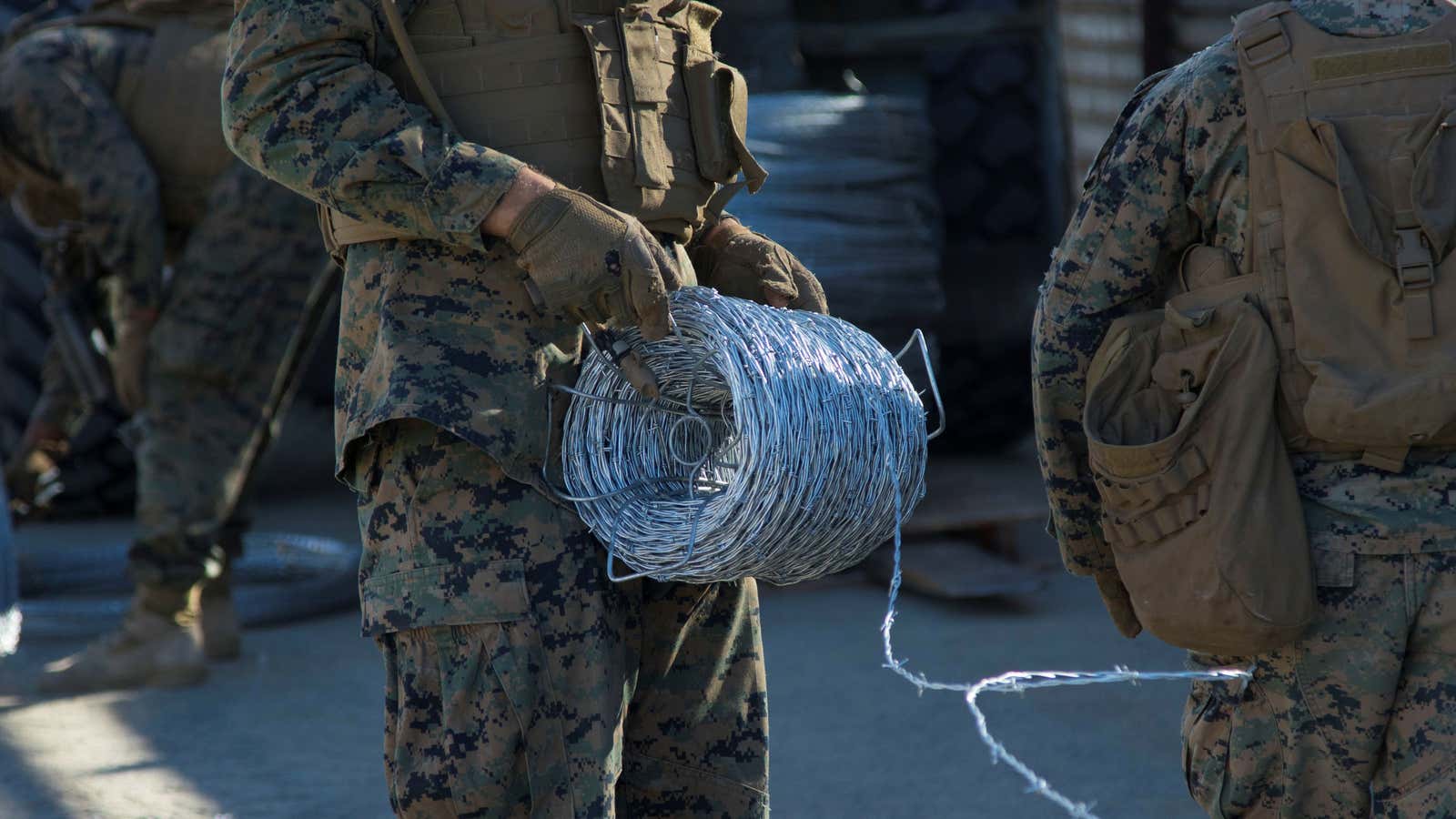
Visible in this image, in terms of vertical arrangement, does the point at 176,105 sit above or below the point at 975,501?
above

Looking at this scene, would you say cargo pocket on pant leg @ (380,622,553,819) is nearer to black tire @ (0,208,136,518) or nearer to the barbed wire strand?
the barbed wire strand

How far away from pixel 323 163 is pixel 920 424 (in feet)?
3.03

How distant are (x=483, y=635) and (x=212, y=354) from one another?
284 centimetres

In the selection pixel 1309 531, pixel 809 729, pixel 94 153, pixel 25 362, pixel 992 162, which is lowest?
A: pixel 809 729

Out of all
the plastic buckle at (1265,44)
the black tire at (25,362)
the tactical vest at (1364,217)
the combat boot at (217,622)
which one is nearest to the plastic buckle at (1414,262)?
the tactical vest at (1364,217)

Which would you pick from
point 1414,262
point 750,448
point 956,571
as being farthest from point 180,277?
point 1414,262

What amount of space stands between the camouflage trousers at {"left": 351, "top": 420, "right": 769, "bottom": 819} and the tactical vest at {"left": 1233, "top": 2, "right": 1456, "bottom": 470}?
1.06 m

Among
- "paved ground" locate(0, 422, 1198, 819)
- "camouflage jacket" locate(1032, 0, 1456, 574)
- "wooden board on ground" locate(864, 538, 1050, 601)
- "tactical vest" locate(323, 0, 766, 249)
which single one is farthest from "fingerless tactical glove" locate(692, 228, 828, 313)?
"wooden board on ground" locate(864, 538, 1050, 601)

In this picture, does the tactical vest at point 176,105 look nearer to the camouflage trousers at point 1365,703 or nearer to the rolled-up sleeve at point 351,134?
the rolled-up sleeve at point 351,134

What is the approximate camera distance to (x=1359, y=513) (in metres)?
2.35

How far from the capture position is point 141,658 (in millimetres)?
5027

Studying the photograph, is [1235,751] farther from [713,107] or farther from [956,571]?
[956,571]

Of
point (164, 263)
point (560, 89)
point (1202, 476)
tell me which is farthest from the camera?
point (164, 263)

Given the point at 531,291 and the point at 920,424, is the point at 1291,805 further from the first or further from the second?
the point at 531,291
